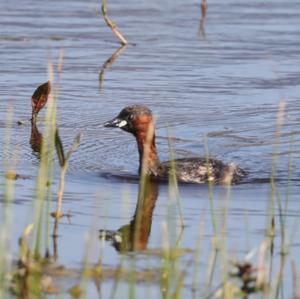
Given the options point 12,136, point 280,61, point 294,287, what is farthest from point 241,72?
point 294,287

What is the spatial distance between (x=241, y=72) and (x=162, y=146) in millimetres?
3195

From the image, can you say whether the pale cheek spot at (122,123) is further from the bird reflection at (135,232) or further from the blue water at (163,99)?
the bird reflection at (135,232)

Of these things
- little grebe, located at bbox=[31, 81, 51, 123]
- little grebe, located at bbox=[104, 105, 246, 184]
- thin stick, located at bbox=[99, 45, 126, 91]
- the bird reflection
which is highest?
thin stick, located at bbox=[99, 45, 126, 91]

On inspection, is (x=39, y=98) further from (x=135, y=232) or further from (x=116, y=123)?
(x=135, y=232)

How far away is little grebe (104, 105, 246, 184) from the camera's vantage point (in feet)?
37.6

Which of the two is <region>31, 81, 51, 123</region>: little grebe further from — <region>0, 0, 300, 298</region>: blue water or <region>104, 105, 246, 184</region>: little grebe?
<region>104, 105, 246, 184</region>: little grebe

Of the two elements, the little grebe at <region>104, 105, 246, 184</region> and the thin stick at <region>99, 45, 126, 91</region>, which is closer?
the little grebe at <region>104, 105, 246, 184</region>

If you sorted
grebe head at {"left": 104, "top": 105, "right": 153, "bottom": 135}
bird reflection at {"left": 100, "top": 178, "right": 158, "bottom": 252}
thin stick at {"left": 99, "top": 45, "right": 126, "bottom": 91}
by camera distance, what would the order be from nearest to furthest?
bird reflection at {"left": 100, "top": 178, "right": 158, "bottom": 252}, grebe head at {"left": 104, "top": 105, "right": 153, "bottom": 135}, thin stick at {"left": 99, "top": 45, "right": 126, "bottom": 91}

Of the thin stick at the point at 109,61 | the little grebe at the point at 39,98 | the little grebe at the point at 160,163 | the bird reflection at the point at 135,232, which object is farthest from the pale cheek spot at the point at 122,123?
the thin stick at the point at 109,61

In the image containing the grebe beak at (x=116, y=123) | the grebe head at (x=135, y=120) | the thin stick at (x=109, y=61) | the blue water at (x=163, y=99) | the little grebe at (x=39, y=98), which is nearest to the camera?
the blue water at (x=163, y=99)

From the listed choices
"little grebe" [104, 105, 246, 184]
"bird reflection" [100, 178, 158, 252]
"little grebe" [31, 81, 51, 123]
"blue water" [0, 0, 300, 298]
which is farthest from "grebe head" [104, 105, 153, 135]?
"little grebe" [31, 81, 51, 123]

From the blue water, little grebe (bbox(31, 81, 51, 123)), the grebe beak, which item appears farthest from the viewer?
little grebe (bbox(31, 81, 51, 123))

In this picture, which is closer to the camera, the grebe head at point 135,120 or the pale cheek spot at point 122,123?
the grebe head at point 135,120

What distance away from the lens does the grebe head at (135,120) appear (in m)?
11.7
